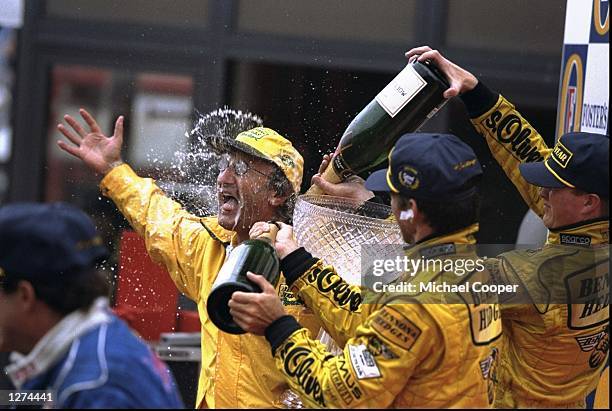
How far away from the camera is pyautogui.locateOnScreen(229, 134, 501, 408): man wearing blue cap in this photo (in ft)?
8.43

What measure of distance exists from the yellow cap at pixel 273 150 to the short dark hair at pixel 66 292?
142 cm

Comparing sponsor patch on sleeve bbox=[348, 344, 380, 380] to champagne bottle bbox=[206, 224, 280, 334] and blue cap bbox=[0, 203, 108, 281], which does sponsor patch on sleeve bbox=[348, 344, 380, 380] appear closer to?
champagne bottle bbox=[206, 224, 280, 334]

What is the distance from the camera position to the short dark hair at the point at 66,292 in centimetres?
221

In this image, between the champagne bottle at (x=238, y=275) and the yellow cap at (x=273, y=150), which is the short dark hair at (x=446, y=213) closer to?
the champagne bottle at (x=238, y=275)

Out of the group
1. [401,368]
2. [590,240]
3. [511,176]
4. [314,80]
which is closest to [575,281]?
[590,240]

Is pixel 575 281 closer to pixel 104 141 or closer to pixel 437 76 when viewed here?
pixel 437 76

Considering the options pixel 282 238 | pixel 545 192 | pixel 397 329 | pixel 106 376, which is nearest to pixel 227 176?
pixel 282 238

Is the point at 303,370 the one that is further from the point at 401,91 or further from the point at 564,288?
the point at 401,91

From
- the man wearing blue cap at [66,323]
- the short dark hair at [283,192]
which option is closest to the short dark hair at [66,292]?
the man wearing blue cap at [66,323]

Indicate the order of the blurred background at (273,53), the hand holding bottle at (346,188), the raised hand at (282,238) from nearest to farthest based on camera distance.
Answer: the raised hand at (282,238)
the hand holding bottle at (346,188)
the blurred background at (273,53)

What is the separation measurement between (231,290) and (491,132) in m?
1.17

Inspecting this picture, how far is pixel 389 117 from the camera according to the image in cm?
344

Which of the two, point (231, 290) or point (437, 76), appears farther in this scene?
point (437, 76)

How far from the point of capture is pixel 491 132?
3609 mm
